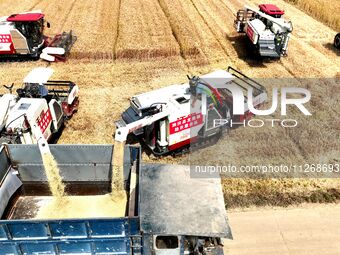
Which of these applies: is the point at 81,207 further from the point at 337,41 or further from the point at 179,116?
the point at 337,41

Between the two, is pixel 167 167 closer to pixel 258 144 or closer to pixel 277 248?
pixel 277 248

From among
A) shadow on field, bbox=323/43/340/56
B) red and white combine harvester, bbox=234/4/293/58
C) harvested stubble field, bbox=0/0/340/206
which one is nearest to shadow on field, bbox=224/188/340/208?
harvested stubble field, bbox=0/0/340/206

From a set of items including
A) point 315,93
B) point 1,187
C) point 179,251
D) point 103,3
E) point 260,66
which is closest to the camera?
point 179,251

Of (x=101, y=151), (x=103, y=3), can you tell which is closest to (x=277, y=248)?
(x=101, y=151)

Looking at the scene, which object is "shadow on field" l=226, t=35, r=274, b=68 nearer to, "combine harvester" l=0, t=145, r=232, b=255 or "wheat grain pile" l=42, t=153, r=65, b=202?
"combine harvester" l=0, t=145, r=232, b=255

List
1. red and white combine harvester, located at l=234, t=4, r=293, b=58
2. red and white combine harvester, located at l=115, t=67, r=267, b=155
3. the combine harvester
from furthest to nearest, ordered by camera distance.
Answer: red and white combine harvester, located at l=234, t=4, r=293, b=58
red and white combine harvester, located at l=115, t=67, r=267, b=155
the combine harvester

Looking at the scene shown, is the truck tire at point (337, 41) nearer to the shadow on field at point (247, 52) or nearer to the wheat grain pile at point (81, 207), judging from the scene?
the shadow on field at point (247, 52)

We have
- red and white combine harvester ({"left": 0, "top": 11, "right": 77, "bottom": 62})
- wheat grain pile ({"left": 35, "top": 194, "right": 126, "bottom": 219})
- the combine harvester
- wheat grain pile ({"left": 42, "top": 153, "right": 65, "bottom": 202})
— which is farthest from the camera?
red and white combine harvester ({"left": 0, "top": 11, "right": 77, "bottom": 62})

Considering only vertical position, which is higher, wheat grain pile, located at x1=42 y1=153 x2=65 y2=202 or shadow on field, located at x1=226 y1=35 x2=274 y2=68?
wheat grain pile, located at x1=42 y1=153 x2=65 y2=202
